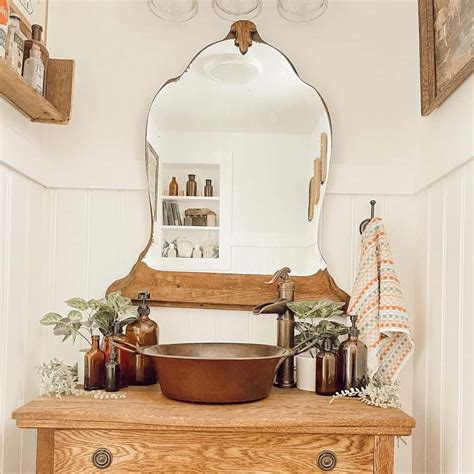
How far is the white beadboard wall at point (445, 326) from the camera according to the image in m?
1.61

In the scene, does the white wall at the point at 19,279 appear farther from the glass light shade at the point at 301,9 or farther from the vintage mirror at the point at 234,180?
the glass light shade at the point at 301,9

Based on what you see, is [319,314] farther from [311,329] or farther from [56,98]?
[56,98]

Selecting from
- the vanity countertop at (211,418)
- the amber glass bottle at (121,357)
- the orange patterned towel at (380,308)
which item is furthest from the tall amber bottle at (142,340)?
the orange patterned towel at (380,308)

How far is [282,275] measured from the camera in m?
2.06

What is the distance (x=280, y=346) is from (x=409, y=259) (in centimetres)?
52

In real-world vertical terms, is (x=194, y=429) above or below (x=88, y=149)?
below

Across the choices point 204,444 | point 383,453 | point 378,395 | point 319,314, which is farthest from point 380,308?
point 204,444

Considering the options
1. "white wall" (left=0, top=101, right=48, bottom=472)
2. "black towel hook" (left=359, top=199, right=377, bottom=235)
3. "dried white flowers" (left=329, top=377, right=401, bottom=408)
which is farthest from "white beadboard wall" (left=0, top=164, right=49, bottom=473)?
"black towel hook" (left=359, top=199, right=377, bottom=235)

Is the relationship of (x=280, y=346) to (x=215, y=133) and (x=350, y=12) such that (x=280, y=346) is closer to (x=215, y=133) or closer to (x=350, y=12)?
(x=215, y=133)

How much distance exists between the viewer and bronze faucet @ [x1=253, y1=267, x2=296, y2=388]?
6.32 ft

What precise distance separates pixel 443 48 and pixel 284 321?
878mm

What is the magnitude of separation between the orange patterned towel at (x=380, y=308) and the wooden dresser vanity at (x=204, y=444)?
0.33 meters

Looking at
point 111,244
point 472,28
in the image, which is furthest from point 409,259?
point 111,244

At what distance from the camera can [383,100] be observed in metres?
2.18
